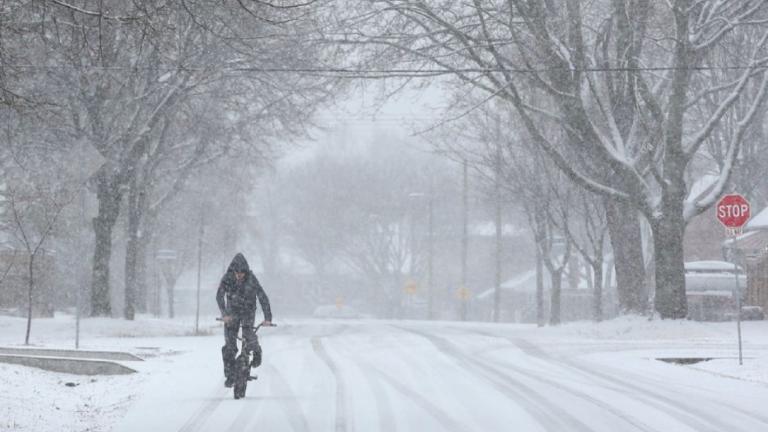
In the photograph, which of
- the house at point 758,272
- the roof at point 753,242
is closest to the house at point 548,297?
the roof at point 753,242

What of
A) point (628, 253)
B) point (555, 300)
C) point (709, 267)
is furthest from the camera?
point (555, 300)

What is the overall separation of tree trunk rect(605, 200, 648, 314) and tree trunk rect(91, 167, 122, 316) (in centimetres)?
1230

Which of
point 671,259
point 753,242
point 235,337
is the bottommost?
point 235,337

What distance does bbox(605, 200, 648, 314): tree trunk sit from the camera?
2592 centimetres

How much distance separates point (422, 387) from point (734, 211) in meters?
→ 6.75

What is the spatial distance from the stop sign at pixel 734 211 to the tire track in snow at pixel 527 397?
4638 mm

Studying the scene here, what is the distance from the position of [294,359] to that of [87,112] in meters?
11.9

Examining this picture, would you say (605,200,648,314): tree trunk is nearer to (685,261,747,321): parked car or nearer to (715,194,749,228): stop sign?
(715,194,749,228): stop sign

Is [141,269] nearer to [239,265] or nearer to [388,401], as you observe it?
[239,265]

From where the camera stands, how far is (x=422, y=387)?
1476 cm

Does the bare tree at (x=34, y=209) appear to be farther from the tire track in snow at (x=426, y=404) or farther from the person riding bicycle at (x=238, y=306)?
the person riding bicycle at (x=238, y=306)

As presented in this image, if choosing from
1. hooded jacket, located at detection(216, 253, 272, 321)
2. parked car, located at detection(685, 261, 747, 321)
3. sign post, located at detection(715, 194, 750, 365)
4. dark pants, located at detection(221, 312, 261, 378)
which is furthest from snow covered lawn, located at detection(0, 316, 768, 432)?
parked car, located at detection(685, 261, 747, 321)

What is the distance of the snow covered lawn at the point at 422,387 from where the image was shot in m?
11.8

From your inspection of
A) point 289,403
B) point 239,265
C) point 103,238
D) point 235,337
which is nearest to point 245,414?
point 289,403
